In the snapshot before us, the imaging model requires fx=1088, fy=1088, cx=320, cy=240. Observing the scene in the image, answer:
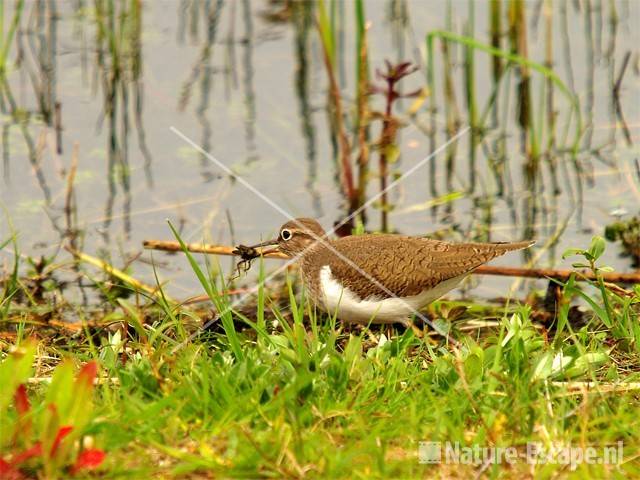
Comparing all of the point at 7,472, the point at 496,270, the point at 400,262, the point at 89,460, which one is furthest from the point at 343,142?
the point at 7,472

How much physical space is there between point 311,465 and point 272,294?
3.52 metres

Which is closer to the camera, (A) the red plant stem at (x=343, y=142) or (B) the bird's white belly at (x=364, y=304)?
(B) the bird's white belly at (x=364, y=304)

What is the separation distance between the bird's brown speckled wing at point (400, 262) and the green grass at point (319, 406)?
2.66ft

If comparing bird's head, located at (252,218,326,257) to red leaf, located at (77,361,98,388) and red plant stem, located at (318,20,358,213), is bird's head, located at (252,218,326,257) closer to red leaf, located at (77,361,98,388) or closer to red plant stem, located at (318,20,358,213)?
red plant stem, located at (318,20,358,213)

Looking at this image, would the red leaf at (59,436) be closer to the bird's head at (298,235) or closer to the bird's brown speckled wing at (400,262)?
the bird's brown speckled wing at (400,262)

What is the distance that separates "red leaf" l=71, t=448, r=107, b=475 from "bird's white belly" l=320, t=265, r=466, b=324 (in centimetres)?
216

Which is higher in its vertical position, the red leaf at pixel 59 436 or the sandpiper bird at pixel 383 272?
the red leaf at pixel 59 436

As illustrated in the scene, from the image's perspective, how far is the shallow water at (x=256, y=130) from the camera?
8359 millimetres

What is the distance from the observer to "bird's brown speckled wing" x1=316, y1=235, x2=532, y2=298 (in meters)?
5.83

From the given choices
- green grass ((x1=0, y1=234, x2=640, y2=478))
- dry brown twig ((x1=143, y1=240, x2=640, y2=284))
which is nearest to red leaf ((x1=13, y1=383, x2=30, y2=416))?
green grass ((x1=0, y1=234, x2=640, y2=478))

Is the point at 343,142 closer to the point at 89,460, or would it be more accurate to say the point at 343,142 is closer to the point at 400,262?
the point at 400,262

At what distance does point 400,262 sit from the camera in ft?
19.4

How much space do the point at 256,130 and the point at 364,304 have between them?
4047mm

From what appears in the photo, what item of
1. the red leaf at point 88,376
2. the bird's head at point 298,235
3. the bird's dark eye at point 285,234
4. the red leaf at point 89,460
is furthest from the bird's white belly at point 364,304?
the red leaf at point 89,460
